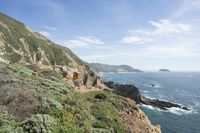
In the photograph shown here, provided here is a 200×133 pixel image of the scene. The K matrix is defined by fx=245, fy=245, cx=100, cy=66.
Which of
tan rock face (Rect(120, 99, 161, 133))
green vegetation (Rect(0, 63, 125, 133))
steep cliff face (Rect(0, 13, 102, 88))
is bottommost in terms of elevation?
tan rock face (Rect(120, 99, 161, 133))

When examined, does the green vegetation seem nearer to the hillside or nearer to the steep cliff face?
the hillside

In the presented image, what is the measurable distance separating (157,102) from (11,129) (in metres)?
70.4

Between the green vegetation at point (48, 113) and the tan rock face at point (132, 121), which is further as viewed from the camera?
the tan rock face at point (132, 121)

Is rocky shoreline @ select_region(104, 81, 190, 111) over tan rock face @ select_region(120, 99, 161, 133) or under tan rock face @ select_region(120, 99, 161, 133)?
A: under

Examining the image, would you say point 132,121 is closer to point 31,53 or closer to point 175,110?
point 175,110

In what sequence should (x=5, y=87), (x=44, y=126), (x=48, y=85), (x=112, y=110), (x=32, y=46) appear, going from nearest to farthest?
(x=44, y=126)
(x=5, y=87)
(x=112, y=110)
(x=48, y=85)
(x=32, y=46)

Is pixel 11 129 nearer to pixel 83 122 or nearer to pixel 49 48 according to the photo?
pixel 83 122

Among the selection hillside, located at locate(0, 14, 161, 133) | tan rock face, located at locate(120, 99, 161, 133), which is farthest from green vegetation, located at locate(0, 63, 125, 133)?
tan rock face, located at locate(120, 99, 161, 133)

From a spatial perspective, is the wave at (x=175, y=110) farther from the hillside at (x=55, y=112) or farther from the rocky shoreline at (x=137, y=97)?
the hillside at (x=55, y=112)

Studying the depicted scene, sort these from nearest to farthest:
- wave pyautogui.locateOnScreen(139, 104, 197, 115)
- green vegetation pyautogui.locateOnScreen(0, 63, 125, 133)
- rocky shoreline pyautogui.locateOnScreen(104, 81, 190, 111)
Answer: green vegetation pyautogui.locateOnScreen(0, 63, 125, 133) → wave pyautogui.locateOnScreen(139, 104, 197, 115) → rocky shoreline pyautogui.locateOnScreen(104, 81, 190, 111)

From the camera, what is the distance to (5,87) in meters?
18.9

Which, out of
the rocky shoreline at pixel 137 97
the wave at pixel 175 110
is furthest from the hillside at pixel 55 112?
the rocky shoreline at pixel 137 97

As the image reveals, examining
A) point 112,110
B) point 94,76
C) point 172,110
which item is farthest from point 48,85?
point 94,76

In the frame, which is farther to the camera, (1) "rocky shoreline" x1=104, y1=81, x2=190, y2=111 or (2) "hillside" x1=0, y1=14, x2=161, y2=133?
(1) "rocky shoreline" x1=104, y1=81, x2=190, y2=111
